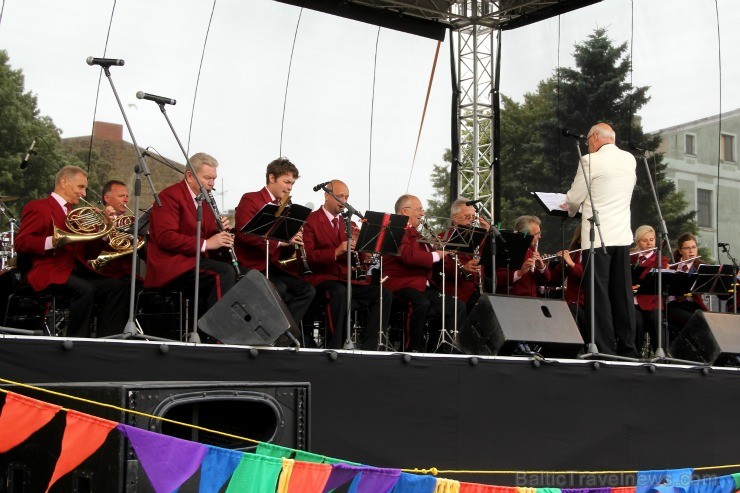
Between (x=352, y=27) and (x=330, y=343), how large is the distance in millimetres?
6276

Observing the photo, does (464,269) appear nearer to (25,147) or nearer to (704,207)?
(704,207)

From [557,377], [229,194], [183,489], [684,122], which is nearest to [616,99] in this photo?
[684,122]

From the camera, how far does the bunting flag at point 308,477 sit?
174 inches

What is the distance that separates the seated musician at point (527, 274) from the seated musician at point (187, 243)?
296 cm

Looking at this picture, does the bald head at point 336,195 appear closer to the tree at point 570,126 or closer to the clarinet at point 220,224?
the clarinet at point 220,224

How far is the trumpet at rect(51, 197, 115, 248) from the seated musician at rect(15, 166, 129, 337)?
2.0 inches

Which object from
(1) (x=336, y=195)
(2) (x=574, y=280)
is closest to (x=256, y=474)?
(1) (x=336, y=195)

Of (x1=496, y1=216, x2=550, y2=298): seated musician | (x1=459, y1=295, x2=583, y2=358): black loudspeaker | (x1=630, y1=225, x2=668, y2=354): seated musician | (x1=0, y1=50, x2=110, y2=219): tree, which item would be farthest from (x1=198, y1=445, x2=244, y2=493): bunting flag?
(x1=0, y1=50, x2=110, y2=219): tree

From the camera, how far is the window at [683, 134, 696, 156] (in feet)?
43.3

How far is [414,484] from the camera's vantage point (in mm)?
4773

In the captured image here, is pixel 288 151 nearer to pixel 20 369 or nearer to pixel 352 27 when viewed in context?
pixel 352 27

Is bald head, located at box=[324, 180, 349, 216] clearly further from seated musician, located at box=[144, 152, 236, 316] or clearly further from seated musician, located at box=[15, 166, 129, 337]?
seated musician, located at box=[15, 166, 129, 337]

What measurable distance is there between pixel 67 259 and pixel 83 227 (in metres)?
0.33

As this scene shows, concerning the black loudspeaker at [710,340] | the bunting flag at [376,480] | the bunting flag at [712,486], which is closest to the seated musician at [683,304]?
the black loudspeaker at [710,340]
